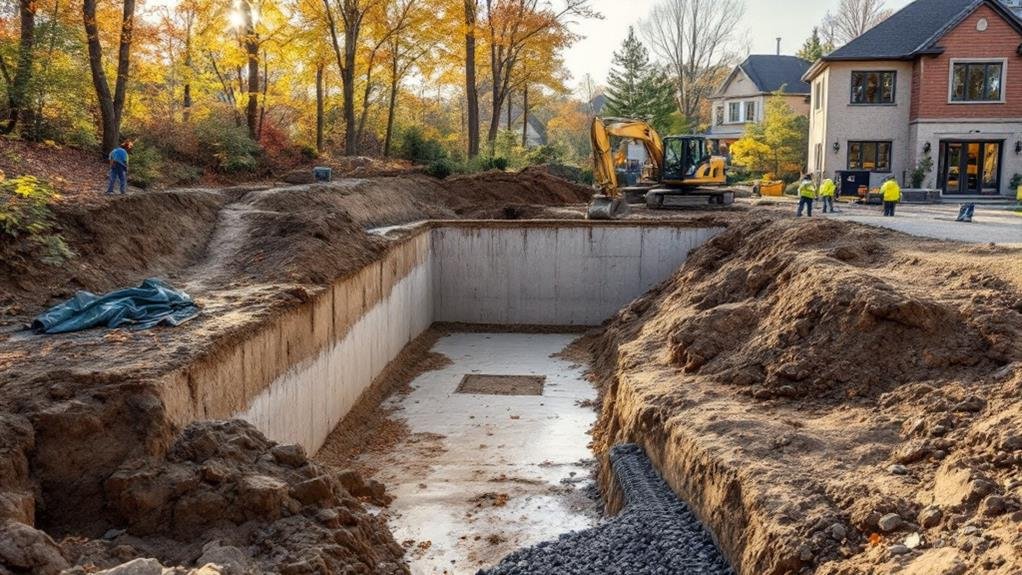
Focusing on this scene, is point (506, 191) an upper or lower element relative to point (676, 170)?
lower

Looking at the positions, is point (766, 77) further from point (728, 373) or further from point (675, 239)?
point (728, 373)

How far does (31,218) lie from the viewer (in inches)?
481

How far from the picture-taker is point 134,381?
770cm

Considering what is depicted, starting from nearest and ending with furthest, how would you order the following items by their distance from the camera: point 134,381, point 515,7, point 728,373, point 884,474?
1. point 884,474
2. point 134,381
3. point 728,373
4. point 515,7

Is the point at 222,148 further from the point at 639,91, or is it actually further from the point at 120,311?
the point at 639,91

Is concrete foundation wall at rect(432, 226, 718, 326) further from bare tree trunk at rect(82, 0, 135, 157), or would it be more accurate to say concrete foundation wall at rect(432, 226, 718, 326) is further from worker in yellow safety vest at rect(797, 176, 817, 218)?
bare tree trunk at rect(82, 0, 135, 157)

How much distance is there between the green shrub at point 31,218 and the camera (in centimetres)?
1168

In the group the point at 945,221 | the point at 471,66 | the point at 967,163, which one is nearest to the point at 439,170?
the point at 471,66

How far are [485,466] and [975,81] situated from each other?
94.4ft

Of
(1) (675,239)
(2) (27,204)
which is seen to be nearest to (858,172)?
(1) (675,239)

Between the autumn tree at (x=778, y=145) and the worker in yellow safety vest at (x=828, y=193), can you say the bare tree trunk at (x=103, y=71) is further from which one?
the autumn tree at (x=778, y=145)

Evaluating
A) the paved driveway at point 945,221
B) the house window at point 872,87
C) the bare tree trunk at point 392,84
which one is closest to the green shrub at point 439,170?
the bare tree trunk at point 392,84

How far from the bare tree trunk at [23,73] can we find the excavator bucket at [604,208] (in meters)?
14.8

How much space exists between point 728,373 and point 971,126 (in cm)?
2655
